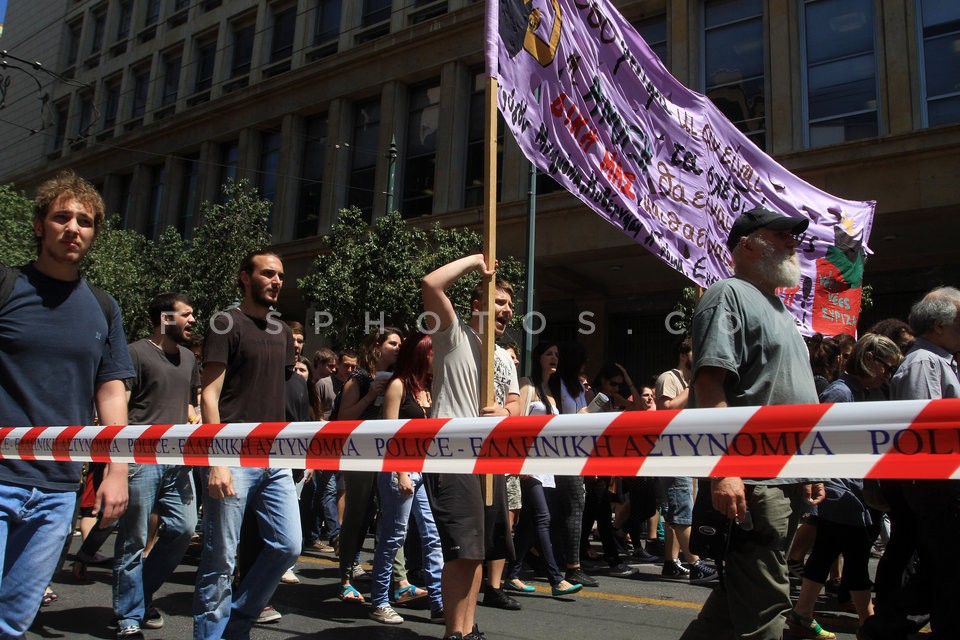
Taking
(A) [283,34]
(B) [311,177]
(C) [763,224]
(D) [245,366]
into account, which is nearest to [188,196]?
(B) [311,177]

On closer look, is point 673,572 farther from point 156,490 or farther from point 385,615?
point 156,490

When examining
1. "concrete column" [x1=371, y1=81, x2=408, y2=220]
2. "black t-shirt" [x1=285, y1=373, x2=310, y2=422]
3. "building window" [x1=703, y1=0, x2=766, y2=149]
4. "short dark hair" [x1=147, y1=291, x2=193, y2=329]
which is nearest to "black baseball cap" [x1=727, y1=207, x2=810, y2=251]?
"black t-shirt" [x1=285, y1=373, x2=310, y2=422]

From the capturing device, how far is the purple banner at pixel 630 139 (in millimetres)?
4586

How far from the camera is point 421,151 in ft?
71.9

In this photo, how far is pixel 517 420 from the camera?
9.11 ft

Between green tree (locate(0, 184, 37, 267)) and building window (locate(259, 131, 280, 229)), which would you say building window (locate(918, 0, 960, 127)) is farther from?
green tree (locate(0, 184, 37, 267))

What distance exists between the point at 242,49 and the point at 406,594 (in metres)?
25.0

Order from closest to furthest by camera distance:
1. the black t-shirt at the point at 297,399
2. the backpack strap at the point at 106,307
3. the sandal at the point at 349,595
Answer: the backpack strap at the point at 106,307 → the black t-shirt at the point at 297,399 → the sandal at the point at 349,595

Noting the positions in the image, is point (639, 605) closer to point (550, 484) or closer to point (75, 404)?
point (550, 484)

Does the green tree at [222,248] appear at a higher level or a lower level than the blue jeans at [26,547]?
higher

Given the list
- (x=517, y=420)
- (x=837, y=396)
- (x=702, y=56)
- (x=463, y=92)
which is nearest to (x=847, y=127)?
(x=702, y=56)

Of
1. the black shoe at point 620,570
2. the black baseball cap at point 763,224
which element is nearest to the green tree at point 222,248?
the black shoe at point 620,570

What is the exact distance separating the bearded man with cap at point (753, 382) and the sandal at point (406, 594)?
10.2 ft

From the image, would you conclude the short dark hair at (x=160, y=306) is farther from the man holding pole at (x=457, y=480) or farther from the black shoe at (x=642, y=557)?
the black shoe at (x=642, y=557)
